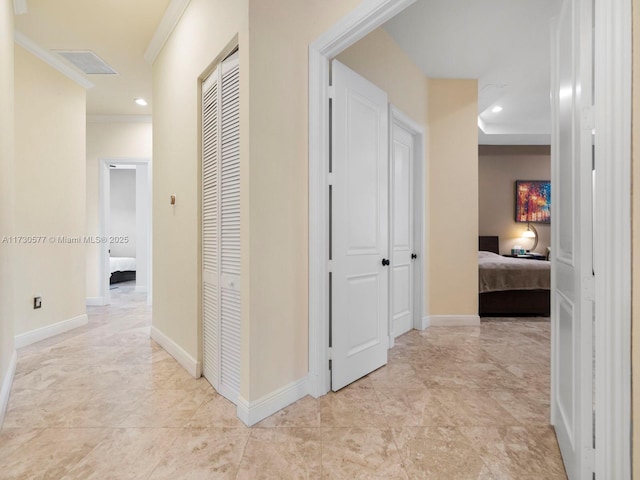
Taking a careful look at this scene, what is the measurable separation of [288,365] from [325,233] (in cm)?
85

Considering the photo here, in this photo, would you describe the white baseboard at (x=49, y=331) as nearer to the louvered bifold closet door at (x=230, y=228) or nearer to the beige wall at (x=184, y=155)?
the beige wall at (x=184, y=155)

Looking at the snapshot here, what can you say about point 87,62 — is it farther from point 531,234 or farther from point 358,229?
point 531,234

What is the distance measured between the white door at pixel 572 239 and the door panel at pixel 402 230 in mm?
1647

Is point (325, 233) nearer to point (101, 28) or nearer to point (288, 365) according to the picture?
point (288, 365)

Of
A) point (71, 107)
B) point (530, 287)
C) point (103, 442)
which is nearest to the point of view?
point (103, 442)

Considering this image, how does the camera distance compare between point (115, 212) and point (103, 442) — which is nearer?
point (103, 442)

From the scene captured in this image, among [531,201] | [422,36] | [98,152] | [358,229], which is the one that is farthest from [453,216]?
[98,152]

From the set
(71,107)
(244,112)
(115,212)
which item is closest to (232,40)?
(244,112)

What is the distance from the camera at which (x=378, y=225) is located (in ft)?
8.36

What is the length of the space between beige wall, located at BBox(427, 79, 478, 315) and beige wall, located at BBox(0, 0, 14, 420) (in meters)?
3.77

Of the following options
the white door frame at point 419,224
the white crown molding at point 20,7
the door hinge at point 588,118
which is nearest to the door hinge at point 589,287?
the door hinge at point 588,118

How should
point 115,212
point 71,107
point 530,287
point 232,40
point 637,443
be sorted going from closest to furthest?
A: point 637,443, point 232,40, point 71,107, point 530,287, point 115,212

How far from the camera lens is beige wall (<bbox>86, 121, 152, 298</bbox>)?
501 cm

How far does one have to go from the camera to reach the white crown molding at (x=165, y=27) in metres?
2.59
